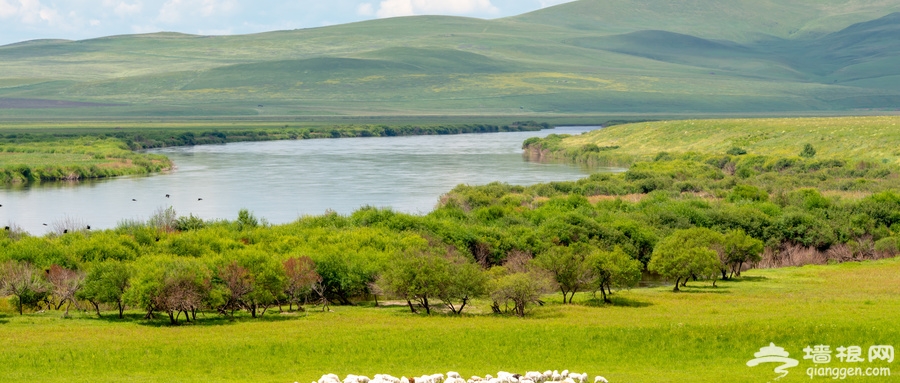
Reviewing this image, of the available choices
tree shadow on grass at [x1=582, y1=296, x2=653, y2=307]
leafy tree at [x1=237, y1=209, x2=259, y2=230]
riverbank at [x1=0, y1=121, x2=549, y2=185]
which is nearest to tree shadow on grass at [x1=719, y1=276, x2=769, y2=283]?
tree shadow on grass at [x1=582, y1=296, x2=653, y2=307]

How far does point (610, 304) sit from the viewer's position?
37.3 m

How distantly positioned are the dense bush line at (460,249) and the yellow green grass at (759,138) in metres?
21.8

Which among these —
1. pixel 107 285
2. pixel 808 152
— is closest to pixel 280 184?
pixel 808 152

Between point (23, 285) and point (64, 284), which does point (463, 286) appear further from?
point (23, 285)

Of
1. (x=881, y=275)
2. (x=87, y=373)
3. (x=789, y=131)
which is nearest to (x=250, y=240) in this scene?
(x=87, y=373)

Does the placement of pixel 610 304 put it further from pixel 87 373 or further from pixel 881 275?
pixel 87 373

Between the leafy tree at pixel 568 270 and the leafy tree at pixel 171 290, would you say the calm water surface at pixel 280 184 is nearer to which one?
the leafy tree at pixel 171 290

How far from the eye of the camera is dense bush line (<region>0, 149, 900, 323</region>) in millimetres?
35594

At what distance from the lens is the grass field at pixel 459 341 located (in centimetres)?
2544

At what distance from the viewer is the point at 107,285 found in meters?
35.4

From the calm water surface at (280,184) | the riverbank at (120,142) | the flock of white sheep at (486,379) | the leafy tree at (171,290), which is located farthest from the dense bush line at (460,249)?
the riverbank at (120,142)

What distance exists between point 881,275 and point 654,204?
17.5 meters

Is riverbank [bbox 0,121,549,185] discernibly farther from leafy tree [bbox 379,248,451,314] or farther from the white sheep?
the white sheep

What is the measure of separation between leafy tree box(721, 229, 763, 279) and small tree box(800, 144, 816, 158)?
4660 centimetres
